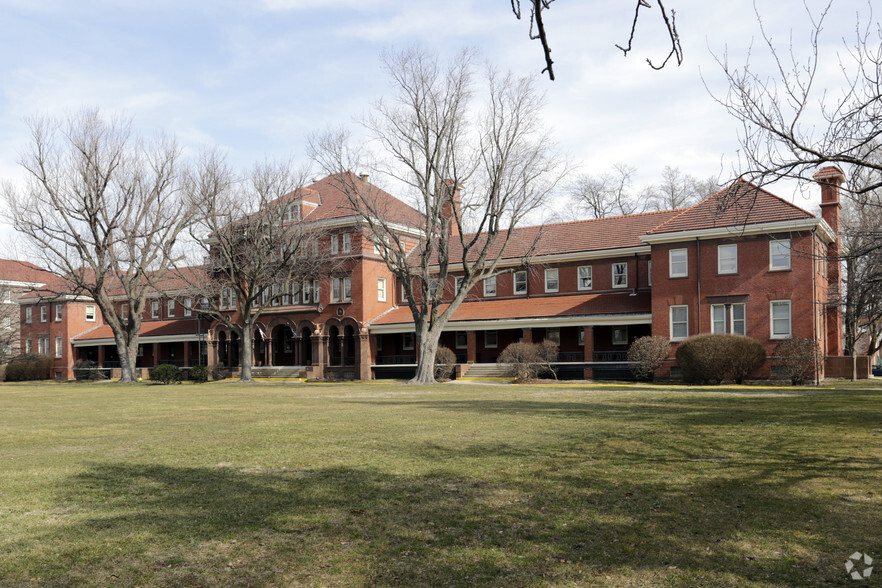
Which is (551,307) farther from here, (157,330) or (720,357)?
(157,330)

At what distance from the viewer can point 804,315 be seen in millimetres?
33406

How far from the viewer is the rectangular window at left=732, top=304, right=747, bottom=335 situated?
115 feet

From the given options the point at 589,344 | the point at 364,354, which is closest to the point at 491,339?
the point at 364,354

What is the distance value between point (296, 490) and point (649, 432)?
6825 mm

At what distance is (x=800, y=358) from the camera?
31.6 meters

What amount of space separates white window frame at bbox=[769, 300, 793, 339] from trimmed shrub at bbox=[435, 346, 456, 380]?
52.7 ft

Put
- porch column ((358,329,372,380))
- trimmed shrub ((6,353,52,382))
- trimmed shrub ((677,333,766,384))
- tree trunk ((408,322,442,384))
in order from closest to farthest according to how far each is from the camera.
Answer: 1. trimmed shrub ((677,333,766,384))
2. tree trunk ((408,322,442,384))
3. porch column ((358,329,372,380))
4. trimmed shrub ((6,353,52,382))

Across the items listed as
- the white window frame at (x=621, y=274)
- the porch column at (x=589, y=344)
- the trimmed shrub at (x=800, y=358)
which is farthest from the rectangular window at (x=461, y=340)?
the trimmed shrub at (x=800, y=358)

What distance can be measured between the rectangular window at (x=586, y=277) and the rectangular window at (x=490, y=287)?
232 inches

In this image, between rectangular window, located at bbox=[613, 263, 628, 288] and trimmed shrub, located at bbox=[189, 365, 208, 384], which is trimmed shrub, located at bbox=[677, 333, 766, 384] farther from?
trimmed shrub, located at bbox=[189, 365, 208, 384]

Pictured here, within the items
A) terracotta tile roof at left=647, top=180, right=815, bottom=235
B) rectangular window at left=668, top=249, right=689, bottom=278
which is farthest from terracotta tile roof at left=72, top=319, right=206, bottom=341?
terracotta tile roof at left=647, top=180, right=815, bottom=235

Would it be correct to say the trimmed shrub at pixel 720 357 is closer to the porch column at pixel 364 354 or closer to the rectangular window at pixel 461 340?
the rectangular window at pixel 461 340

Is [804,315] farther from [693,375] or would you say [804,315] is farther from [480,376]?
[480,376]

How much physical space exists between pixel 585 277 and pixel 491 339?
687cm
